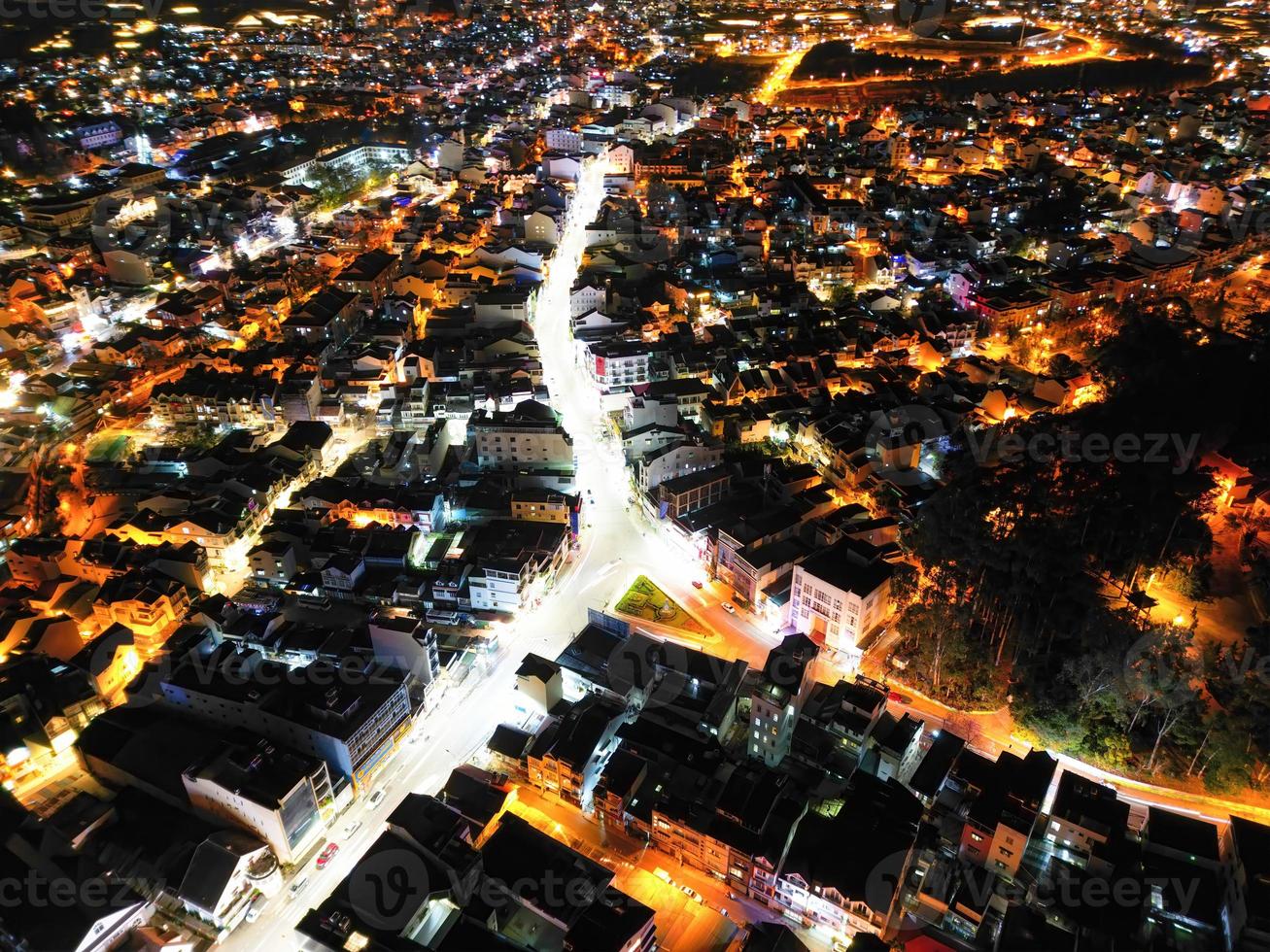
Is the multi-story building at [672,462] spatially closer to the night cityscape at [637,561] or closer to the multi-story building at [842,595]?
the night cityscape at [637,561]

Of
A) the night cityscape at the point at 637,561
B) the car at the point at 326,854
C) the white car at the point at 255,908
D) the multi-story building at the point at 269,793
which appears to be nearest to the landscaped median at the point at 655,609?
the night cityscape at the point at 637,561

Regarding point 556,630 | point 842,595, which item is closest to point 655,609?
point 556,630

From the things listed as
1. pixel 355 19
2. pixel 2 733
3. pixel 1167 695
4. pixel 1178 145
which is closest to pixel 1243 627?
pixel 1167 695

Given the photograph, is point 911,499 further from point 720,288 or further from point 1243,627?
point 720,288

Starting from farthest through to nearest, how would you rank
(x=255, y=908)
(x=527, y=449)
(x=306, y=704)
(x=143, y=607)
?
(x=527, y=449) → (x=143, y=607) → (x=306, y=704) → (x=255, y=908)

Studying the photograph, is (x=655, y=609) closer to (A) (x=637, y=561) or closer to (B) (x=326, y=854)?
(A) (x=637, y=561)

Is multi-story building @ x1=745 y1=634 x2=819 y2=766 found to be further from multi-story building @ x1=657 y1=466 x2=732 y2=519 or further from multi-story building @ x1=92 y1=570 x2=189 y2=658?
multi-story building @ x1=92 y1=570 x2=189 y2=658

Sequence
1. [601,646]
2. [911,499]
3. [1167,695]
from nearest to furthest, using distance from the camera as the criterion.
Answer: [1167,695] → [601,646] → [911,499]
